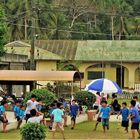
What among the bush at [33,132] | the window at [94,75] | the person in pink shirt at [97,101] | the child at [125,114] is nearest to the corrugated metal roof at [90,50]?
the window at [94,75]

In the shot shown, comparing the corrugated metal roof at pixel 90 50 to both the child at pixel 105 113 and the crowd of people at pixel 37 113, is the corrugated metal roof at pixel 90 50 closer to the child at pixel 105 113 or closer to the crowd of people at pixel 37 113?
the crowd of people at pixel 37 113

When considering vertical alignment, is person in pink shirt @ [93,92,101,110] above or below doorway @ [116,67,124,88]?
below

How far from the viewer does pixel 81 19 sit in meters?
77.2

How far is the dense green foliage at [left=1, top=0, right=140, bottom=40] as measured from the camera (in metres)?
63.7

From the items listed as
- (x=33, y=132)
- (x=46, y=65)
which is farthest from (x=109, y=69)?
(x=33, y=132)

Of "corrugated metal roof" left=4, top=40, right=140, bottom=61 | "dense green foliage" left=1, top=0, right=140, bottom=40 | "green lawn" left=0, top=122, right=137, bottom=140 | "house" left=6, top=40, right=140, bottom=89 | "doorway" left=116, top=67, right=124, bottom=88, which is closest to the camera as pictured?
"green lawn" left=0, top=122, right=137, bottom=140

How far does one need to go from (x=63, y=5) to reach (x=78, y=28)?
3844 millimetres

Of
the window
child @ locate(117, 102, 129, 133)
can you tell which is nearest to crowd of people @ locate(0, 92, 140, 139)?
child @ locate(117, 102, 129, 133)

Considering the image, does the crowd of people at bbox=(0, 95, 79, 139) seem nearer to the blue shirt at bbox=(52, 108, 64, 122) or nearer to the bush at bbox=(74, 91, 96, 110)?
the blue shirt at bbox=(52, 108, 64, 122)

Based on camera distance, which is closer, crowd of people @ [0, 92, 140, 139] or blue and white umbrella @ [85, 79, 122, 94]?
crowd of people @ [0, 92, 140, 139]

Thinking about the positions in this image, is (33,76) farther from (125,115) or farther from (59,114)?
(59,114)

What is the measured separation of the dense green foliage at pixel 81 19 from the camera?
6372 centimetres

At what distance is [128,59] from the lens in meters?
48.4

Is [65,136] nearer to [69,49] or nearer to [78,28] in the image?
[69,49]
